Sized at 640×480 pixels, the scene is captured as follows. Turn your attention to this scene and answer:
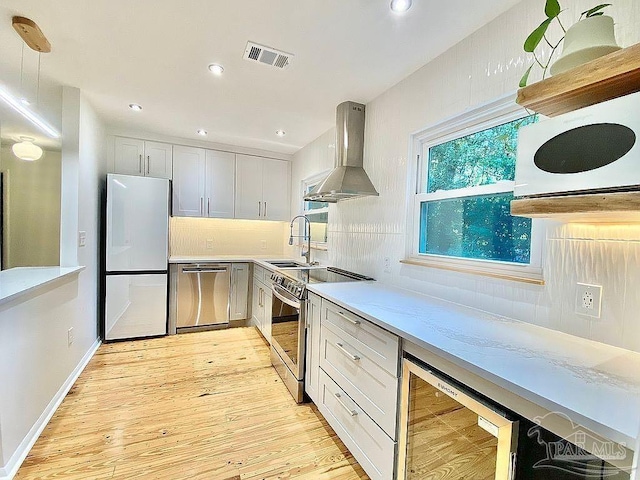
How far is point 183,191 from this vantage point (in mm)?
3879

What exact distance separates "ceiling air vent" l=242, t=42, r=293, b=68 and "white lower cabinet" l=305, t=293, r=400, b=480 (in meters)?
1.63

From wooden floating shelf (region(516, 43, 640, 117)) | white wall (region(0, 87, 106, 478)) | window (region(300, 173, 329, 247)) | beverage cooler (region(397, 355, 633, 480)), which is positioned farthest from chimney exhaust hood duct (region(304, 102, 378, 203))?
white wall (region(0, 87, 106, 478))

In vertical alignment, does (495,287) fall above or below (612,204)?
below

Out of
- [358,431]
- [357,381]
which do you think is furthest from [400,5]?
[358,431]

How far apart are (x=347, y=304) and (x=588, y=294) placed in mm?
1048

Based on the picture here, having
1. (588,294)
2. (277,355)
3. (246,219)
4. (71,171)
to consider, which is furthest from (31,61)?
(588,294)

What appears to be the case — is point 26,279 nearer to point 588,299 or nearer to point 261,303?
point 261,303

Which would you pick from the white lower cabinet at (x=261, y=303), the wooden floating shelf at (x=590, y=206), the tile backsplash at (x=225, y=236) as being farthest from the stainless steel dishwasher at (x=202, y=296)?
the wooden floating shelf at (x=590, y=206)

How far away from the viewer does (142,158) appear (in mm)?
3662

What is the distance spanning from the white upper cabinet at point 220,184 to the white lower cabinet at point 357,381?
2483mm

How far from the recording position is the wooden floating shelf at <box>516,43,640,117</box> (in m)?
0.84

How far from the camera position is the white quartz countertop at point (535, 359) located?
0.74 meters

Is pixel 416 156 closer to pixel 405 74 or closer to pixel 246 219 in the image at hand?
Answer: pixel 405 74

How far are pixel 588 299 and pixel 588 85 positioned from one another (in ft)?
2.63
